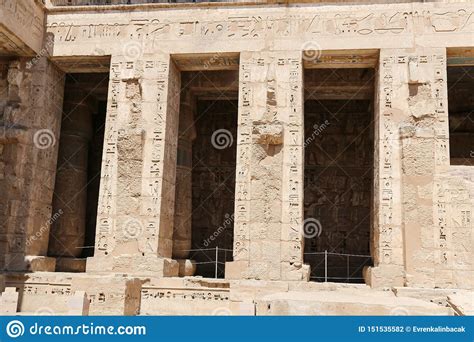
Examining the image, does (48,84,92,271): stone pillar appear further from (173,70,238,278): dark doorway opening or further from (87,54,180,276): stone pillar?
(173,70,238,278): dark doorway opening

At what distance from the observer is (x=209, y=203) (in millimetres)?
16578

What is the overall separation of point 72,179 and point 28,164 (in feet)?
7.25

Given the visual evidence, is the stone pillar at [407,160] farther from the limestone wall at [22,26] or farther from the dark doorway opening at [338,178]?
the limestone wall at [22,26]

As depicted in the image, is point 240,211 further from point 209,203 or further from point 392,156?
point 209,203

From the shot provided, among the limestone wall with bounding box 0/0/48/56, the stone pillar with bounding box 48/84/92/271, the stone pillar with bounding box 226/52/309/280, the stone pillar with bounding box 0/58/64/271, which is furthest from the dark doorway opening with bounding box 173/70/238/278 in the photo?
the limestone wall with bounding box 0/0/48/56

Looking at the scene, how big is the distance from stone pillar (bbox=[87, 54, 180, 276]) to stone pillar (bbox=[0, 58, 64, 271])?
1.60 metres

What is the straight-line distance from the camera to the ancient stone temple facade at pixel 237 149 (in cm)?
1088

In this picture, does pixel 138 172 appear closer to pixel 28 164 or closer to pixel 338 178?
pixel 28 164

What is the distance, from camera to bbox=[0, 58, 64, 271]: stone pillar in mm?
12148

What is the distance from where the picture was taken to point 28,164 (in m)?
12.4

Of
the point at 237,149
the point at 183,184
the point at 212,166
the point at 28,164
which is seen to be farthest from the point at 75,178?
the point at 237,149

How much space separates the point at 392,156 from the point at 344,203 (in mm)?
4816

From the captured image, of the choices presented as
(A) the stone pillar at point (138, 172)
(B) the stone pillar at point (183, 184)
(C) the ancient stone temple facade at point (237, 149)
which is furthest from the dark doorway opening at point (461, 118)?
(A) the stone pillar at point (138, 172)

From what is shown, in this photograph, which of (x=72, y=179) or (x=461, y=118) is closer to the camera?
(x=72, y=179)
